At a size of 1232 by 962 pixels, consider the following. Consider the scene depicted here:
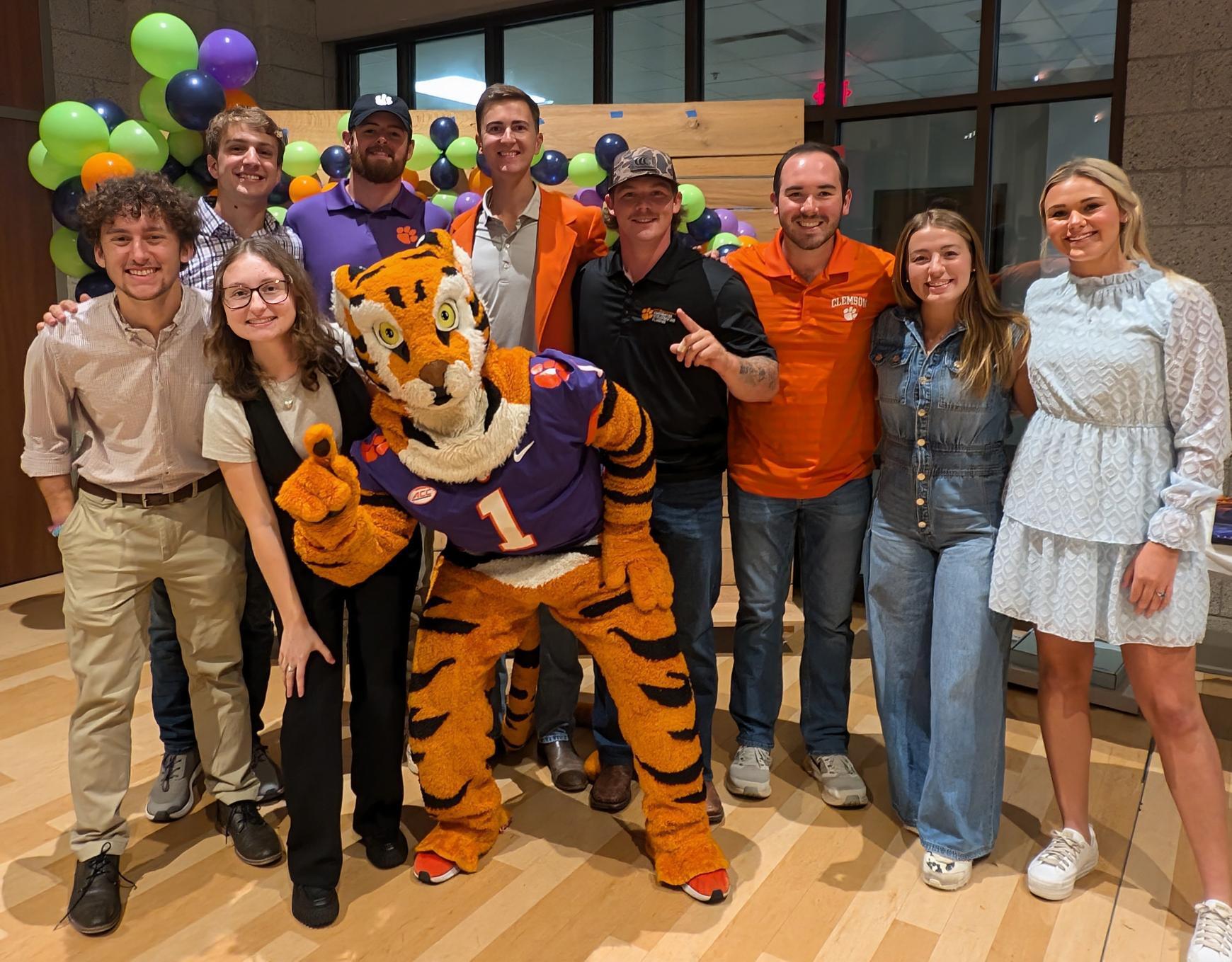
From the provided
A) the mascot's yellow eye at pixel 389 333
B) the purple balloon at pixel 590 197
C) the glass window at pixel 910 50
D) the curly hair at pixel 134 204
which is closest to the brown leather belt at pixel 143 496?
the curly hair at pixel 134 204

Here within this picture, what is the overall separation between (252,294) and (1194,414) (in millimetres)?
2001

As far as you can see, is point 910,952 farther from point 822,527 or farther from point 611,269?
point 611,269

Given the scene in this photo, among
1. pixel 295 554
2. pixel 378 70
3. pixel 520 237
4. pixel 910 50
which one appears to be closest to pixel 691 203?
pixel 520 237

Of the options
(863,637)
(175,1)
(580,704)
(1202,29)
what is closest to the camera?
(580,704)

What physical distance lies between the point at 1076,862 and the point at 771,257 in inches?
66.6

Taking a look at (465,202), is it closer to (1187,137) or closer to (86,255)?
(86,255)

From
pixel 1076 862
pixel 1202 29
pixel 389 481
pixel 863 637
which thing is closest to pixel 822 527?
pixel 1076 862

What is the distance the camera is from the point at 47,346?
220cm

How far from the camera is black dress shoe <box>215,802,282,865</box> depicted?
8.10 ft

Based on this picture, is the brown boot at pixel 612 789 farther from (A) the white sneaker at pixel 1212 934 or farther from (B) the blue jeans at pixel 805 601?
(A) the white sneaker at pixel 1212 934

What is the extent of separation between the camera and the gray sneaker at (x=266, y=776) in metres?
2.77

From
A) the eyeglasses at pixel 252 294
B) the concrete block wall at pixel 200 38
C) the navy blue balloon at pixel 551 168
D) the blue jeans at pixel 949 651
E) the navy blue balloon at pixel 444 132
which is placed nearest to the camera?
the eyeglasses at pixel 252 294

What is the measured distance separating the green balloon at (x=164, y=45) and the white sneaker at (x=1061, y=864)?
3.93 meters

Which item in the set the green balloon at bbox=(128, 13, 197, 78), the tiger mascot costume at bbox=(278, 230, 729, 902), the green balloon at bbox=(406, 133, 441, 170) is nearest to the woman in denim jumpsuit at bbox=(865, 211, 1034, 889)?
the tiger mascot costume at bbox=(278, 230, 729, 902)
